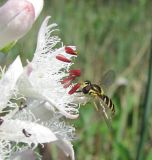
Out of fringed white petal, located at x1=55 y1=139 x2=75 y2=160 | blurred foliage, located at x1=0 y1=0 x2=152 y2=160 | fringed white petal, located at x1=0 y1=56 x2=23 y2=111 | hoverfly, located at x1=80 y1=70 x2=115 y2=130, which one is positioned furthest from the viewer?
blurred foliage, located at x1=0 y1=0 x2=152 y2=160

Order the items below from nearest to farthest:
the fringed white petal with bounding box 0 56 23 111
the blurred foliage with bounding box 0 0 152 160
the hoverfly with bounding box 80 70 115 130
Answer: the fringed white petal with bounding box 0 56 23 111, the hoverfly with bounding box 80 70 115 130, the blurred foliage with bounding box 0 0 152 160

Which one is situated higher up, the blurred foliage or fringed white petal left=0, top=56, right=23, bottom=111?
fringed white petal left=0, top=56, right=23, bottom=111

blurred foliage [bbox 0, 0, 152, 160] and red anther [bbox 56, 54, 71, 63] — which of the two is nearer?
red anther [bbox 56, 54, 71, 63]

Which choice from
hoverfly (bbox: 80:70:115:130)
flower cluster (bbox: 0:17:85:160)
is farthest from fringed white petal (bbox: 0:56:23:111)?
hoverfly (bbox: 80:70:115:130)

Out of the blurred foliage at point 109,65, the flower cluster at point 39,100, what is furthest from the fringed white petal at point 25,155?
the blurred foliage at point 109,65

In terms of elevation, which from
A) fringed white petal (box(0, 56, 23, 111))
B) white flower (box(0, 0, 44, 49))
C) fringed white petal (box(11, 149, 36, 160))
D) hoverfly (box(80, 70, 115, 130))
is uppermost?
→ white flower (box(0, 0, 44, 49))

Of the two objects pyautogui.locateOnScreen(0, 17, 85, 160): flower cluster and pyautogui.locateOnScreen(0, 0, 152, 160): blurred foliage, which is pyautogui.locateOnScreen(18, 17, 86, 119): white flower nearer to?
pyautogui.locateOnScreen(0, 17, 85, 160): flower cluster

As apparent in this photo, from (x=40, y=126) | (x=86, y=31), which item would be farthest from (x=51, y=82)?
(x=86, y=31)

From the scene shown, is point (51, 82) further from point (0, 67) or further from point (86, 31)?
point (86, 31)
